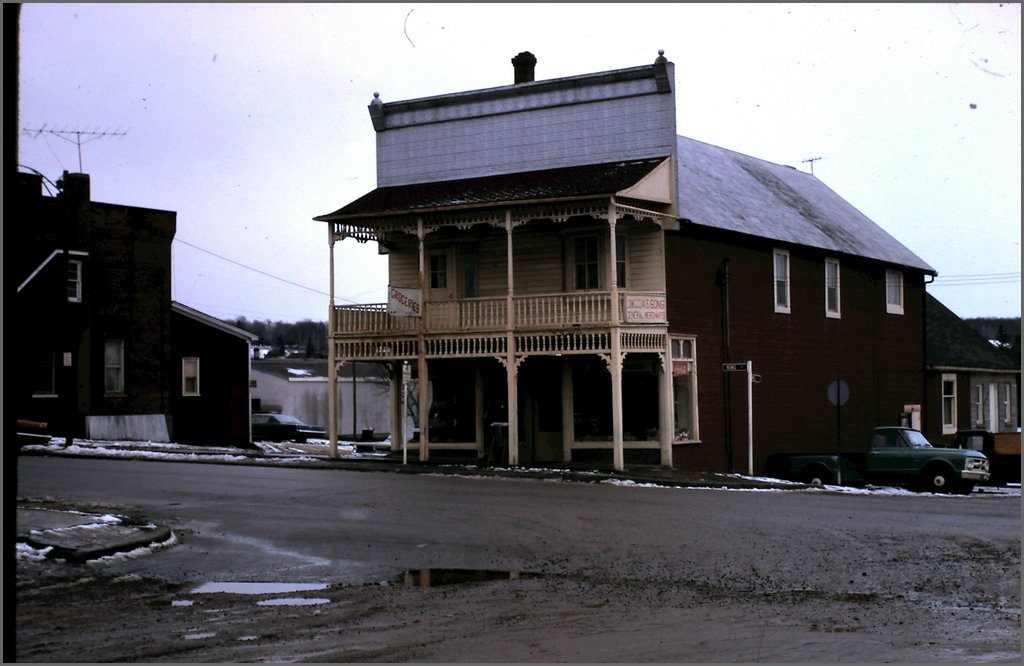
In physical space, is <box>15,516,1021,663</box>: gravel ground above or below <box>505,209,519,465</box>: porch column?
below

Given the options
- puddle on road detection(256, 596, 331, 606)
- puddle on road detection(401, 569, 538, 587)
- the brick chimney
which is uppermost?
the brick chimney

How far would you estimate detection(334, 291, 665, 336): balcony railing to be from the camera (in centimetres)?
2992

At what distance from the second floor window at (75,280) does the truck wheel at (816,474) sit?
881 inches

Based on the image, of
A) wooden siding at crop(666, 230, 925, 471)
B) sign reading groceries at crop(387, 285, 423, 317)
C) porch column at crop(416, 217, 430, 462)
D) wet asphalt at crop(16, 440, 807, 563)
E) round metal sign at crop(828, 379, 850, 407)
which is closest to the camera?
wet asphalt at crop(16, 440, 807, 563)

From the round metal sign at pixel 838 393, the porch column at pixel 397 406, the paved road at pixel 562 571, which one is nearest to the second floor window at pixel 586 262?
the porch column at pixel 397 406

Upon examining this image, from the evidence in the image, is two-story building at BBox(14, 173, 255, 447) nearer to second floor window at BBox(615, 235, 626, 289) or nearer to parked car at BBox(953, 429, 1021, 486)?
second floor window at BBox(615, 235, 626, 289)

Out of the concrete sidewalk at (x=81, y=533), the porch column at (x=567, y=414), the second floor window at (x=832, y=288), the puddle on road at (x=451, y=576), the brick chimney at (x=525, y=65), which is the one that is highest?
the brick chimney at (x=525, y=65)

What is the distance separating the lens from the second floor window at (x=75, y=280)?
3875 centimetres

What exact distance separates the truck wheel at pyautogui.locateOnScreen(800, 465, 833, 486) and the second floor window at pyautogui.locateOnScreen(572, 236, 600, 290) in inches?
266

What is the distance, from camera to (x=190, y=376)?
4575cm

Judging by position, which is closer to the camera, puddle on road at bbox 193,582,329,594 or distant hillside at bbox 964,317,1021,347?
puddle on road at bbox 193,582,329,594

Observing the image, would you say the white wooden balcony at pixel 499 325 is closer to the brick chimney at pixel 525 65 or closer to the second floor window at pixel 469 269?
the second floor window at pixel 469 269

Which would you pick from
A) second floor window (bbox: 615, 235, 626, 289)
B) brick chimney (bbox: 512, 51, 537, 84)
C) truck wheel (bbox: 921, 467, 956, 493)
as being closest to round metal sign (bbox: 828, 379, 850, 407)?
truck wheel (bbox: 921, 467, 956, 493)

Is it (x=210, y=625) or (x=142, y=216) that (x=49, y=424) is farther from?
(x=210, y=625)
